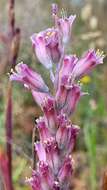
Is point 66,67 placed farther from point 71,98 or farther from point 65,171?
point 65,171

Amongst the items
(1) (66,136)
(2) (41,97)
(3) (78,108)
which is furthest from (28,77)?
(3) (78,108)

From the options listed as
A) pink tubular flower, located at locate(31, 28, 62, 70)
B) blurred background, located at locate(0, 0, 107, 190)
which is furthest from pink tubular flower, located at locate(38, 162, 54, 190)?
blurred background, located at locate(0, 0, 107, 190)

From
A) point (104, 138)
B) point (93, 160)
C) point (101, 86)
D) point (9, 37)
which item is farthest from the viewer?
point (101, 86)

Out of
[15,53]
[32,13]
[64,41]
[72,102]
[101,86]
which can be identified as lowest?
[72,102]

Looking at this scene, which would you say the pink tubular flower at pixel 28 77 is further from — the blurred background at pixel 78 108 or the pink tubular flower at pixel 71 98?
the blurred background at pixel 78 108

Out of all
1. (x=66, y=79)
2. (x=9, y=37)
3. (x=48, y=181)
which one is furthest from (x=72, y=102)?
(x=9, y=37)

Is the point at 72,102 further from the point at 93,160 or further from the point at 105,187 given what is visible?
the point at 93,160

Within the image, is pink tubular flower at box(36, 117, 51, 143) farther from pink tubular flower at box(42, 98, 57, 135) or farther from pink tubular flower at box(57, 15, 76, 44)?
pink tubular flower at box(57, 15, 76, 44)
